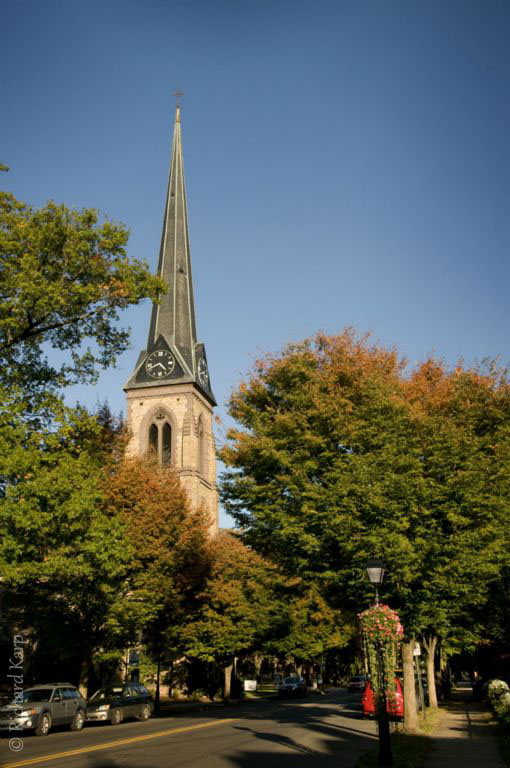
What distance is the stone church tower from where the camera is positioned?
205 ft

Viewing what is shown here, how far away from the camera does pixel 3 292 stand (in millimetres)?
20000

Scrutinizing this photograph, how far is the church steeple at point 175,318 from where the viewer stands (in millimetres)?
65625

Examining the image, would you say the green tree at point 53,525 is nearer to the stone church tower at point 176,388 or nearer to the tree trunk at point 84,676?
the tree trunk at point 84,676

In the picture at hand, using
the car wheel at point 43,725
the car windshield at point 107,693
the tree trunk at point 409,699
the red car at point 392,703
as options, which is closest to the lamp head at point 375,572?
the red car at point 392,703

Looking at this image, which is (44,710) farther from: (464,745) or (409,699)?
(464,745)

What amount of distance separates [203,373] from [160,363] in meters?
4.66

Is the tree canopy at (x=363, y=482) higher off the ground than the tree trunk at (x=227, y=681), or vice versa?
the tree canopy at (x=363, y=482)

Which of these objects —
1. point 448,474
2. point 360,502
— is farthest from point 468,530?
point 360,502

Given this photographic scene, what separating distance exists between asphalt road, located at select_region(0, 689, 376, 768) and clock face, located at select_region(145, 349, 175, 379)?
43631 mm

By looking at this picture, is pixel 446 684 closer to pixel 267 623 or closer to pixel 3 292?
pixel 267 623

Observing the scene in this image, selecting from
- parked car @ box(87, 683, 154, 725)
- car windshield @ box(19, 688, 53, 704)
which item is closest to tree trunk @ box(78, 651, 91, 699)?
parked car @ box(87, 683, 154, 725)

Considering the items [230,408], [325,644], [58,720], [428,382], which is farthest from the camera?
[325,644]

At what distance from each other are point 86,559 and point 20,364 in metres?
6.79

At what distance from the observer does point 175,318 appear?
6781 centimetres
